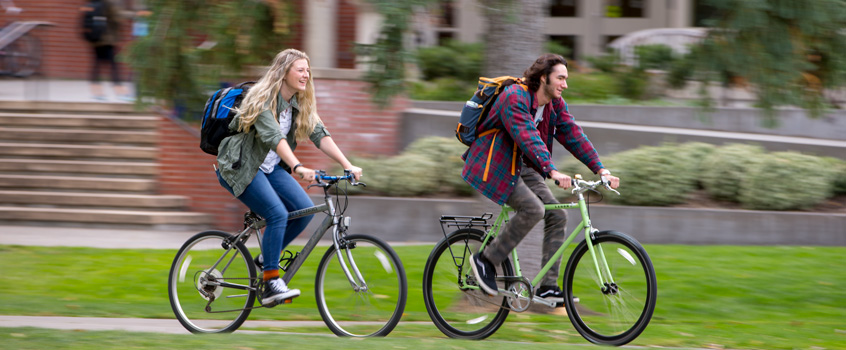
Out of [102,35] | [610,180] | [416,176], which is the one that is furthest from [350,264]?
[102,35]

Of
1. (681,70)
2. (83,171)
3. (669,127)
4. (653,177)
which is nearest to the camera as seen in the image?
(681,70)

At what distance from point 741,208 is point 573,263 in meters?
4.80

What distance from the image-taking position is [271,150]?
5.64 m

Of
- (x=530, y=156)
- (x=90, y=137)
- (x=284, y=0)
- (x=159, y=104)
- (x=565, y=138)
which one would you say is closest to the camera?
(x=530, y=156)

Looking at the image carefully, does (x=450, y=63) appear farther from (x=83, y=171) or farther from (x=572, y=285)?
(x=572, y=285)

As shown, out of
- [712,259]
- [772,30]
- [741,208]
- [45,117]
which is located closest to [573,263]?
[772,30]

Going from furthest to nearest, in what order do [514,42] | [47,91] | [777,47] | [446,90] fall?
1. [47,91]
2. [446,90]
3. [514,42]
4. [777,47]

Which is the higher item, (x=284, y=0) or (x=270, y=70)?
(x=284, y=0)

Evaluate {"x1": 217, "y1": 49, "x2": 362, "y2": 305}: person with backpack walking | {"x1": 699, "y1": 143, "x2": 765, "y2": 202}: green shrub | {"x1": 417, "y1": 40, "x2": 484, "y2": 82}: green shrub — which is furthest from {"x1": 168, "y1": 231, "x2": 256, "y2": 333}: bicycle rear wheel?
{"x1": 417, "y1": 40, "x2": 484, "y2": 82}: green shrub

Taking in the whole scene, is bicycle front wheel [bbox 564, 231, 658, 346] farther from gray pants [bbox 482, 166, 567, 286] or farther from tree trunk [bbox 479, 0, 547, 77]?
tree trunk [bbox 479, 0, 547, 77]

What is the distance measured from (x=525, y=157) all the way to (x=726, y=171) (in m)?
4.79

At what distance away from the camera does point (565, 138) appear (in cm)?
565

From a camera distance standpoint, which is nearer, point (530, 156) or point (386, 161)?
point (530, 156)

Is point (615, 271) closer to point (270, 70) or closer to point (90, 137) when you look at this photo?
point (270, 70)
